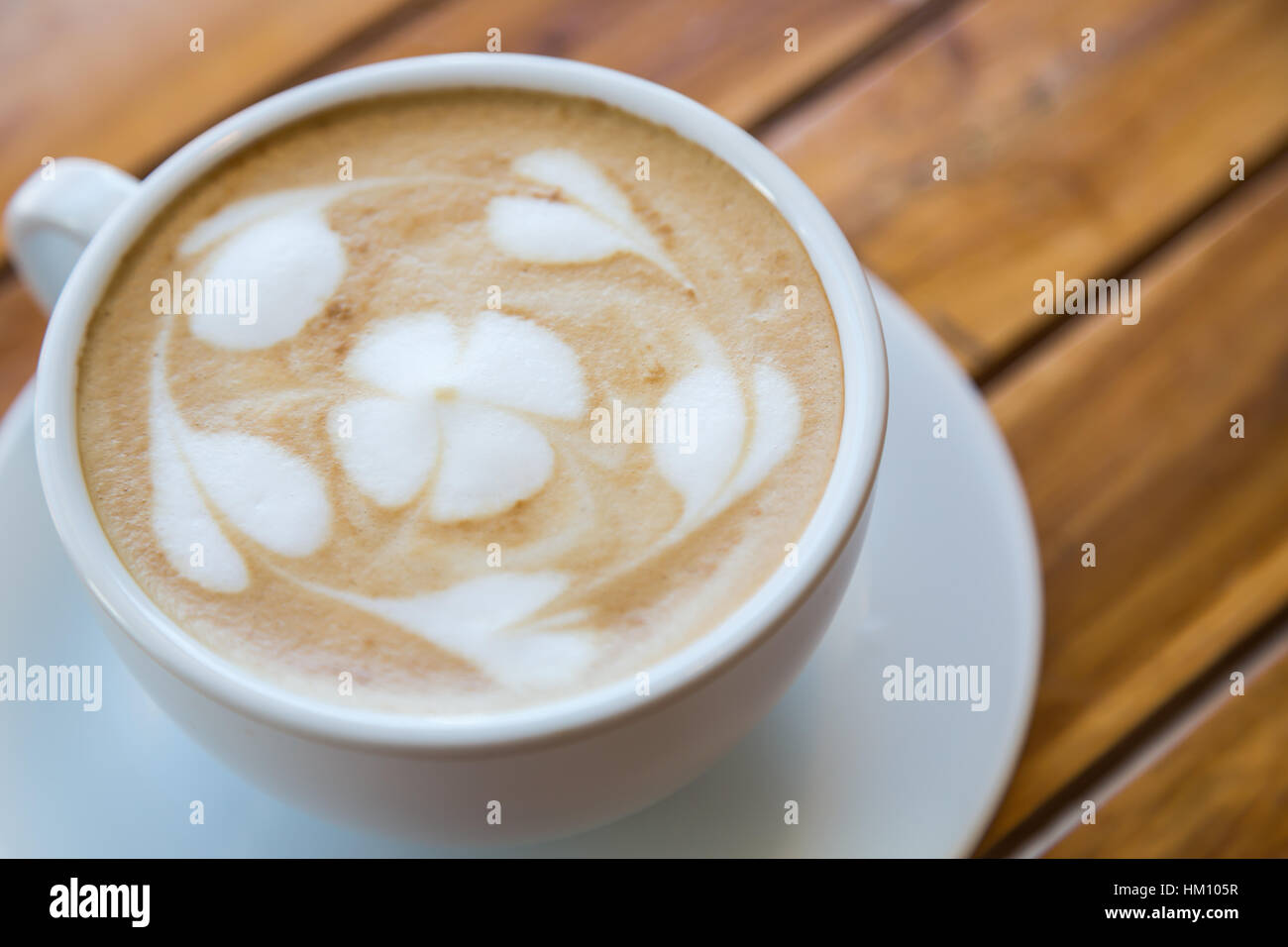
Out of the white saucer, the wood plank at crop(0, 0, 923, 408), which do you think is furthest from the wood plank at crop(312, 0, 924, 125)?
the white saucer

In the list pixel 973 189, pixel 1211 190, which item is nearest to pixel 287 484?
pixel 973 189

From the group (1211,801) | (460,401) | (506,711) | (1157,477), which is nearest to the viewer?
(506,711)

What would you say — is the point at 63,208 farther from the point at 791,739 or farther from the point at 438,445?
the point at 791,739

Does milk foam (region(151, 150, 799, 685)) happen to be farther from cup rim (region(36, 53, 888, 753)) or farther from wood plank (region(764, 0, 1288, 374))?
wood plank (region(764, 0, 1288, 374))

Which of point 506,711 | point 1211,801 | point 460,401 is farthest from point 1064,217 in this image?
point 506,711

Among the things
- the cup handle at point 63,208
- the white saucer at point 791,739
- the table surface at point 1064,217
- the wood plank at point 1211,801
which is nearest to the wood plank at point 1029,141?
the table surface at point 1064,217

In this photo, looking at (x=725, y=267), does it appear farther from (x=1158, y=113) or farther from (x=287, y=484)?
(x=1158, y=113)

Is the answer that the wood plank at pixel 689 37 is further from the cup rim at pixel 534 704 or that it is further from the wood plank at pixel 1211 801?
the wood plank at pixel 1211 801
